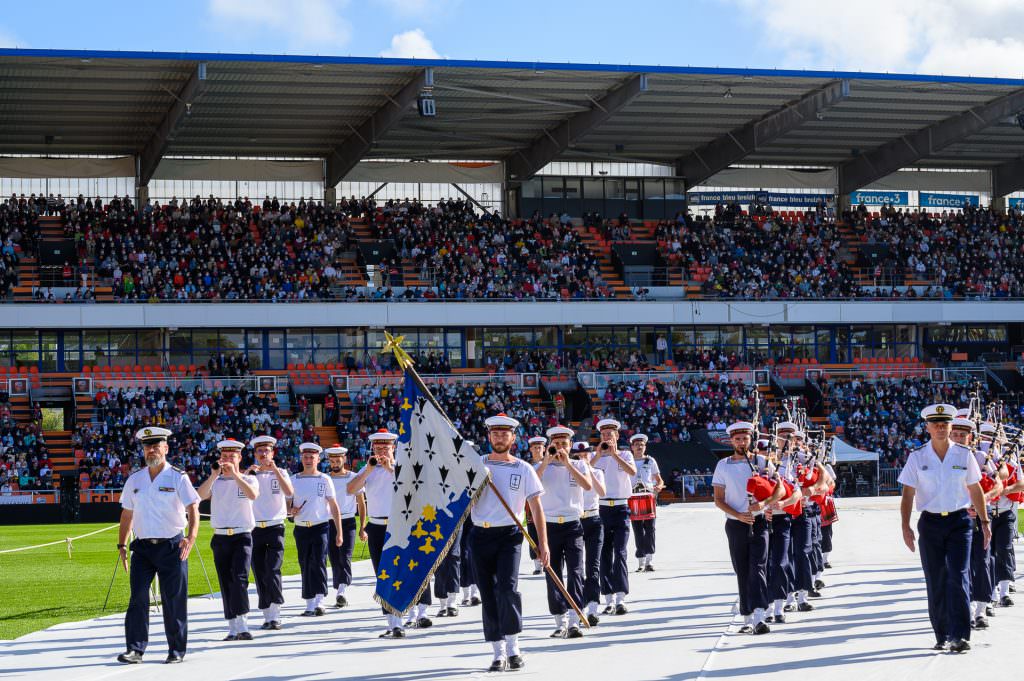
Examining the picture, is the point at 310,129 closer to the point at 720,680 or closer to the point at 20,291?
the point at 20,291

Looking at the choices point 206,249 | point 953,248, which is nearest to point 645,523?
point 206,249

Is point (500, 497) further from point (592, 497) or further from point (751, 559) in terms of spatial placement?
point (592, 497)

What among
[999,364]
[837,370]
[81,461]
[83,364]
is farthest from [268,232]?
[999,364]

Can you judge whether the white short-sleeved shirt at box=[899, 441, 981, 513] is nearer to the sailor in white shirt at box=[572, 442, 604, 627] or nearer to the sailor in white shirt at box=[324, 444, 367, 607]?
the sailor in white shirt at box=[572, 442, 604, 627]

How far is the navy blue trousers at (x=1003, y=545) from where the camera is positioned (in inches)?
572

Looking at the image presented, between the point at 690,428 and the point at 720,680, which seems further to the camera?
the point at 690,428

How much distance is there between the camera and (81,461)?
3862cm

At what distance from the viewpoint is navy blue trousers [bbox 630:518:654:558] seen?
20.3 meters

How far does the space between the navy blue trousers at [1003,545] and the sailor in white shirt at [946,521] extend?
115 inches

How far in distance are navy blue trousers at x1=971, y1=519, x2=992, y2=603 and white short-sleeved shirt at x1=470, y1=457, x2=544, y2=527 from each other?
13.9ft

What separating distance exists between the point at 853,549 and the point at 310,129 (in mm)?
31347

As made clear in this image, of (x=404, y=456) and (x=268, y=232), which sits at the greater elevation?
(x=268, y=232)

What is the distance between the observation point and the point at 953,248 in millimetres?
55750

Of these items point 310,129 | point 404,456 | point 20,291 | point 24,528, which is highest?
point 310,129
